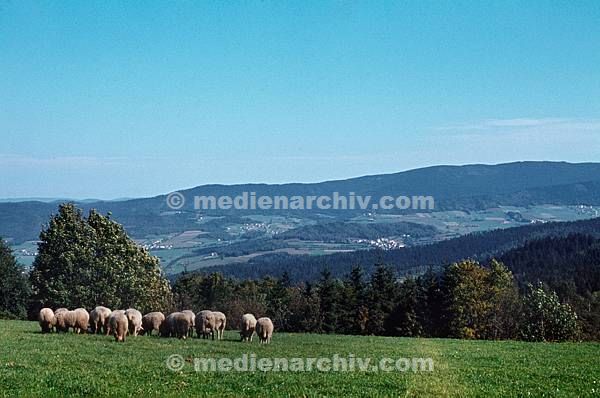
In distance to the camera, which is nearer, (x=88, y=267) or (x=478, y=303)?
(x=88, y=267)

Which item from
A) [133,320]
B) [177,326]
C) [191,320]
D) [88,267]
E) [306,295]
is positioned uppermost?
[88,267]

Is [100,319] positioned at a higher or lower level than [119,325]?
lower

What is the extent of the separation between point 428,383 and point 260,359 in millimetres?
7941

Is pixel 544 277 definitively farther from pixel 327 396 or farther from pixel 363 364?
pixel 327 396

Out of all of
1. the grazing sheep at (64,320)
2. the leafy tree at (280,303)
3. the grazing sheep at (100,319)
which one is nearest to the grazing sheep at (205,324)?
the grazing sheep at (100,319)

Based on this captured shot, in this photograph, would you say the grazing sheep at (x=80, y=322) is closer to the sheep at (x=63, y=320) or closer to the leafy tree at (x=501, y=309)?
the sheep at (x=63, y=320)

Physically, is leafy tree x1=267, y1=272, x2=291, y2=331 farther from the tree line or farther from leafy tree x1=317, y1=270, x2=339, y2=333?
leafy tree x1=317, y1=270, x2=339, y2=333

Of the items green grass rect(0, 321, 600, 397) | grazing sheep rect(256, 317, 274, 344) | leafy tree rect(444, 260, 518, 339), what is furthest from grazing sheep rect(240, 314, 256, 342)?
leafy tree rect(444, 260, 518, 339)

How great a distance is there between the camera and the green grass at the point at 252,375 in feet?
56.1

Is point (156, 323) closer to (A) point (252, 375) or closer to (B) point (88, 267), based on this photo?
(A) point (252, 375)

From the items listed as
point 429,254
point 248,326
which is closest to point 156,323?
point 248,326

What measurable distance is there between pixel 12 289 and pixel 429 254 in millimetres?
105158

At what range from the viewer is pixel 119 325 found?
33844 millimetres

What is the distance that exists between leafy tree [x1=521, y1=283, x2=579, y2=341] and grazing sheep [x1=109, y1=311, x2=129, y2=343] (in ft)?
124
